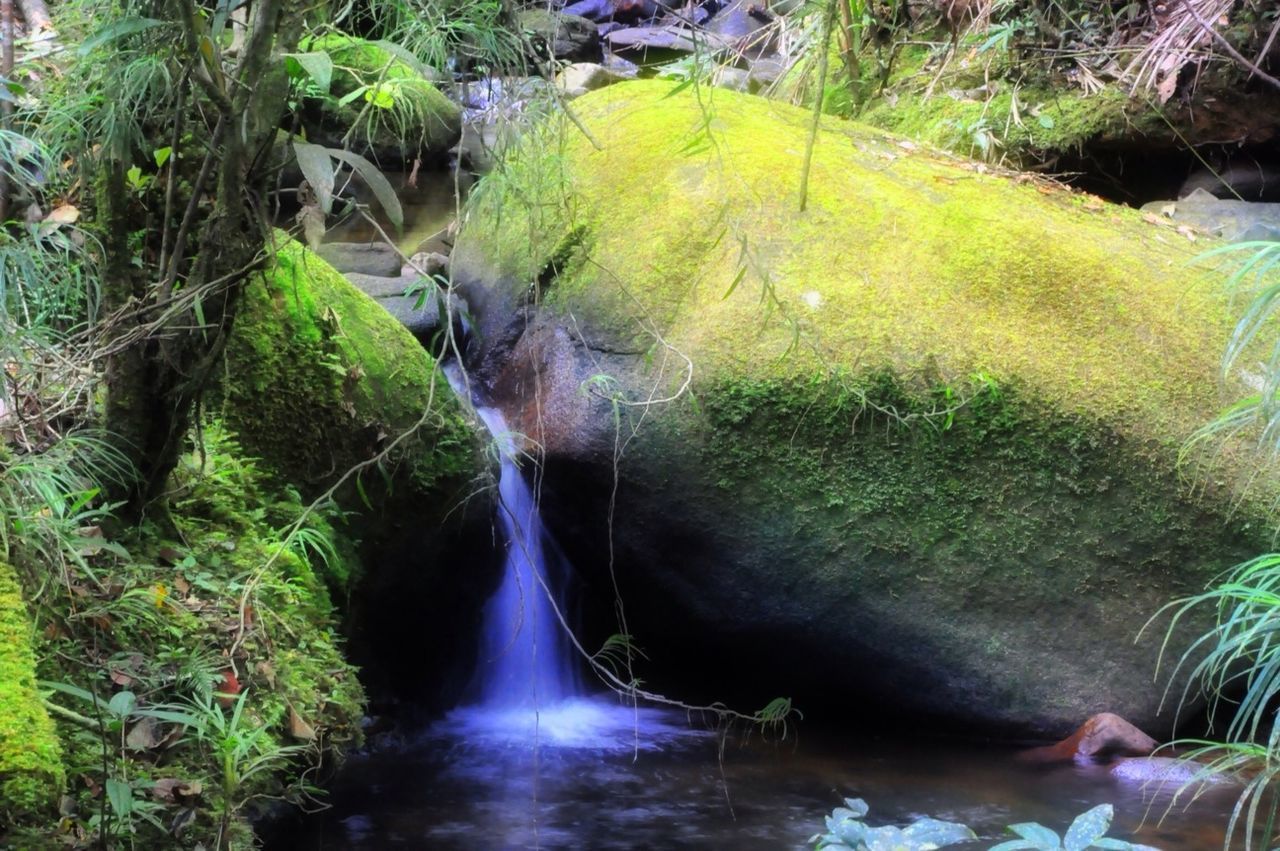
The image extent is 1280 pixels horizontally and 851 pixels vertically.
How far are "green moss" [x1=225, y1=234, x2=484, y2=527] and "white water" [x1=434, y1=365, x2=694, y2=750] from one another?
0.44 m

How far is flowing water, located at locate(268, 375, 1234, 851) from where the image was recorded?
3547mm

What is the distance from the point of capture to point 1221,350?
14.1 feet

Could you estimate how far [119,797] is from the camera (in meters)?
2.04

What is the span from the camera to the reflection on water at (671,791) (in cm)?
353

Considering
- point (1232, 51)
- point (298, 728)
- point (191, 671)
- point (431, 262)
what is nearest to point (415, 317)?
point (431, 262)

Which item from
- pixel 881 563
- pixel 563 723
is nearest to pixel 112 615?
pixel 563 723

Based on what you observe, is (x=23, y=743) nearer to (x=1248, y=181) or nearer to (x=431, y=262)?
(x=431, y=262)

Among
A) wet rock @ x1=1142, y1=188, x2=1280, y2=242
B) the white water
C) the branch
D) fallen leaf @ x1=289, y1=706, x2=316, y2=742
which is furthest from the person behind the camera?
wet rock @ x1=1142, y1=188, x2=1280, y2=242

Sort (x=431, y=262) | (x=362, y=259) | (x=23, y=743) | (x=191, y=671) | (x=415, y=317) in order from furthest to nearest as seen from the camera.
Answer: (x=362, y=259) < (x=431, y=262) < (x=415, y=317) < (x=191, y=671) < (x=23, y=743)

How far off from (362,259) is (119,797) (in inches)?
179

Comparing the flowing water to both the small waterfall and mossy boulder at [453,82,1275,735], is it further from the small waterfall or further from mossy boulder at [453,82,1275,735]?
mossy boulder at [453,82,1275,735]

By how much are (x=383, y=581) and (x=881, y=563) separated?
1851 mm

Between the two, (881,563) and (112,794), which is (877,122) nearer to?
(881,563)

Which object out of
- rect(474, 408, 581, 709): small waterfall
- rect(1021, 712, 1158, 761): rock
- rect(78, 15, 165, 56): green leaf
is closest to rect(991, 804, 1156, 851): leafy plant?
rect(78, 15, 165, 56): green leaf
